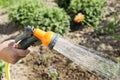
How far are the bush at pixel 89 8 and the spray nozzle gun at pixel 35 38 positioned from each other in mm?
2791

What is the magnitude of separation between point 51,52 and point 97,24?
3.06 feet

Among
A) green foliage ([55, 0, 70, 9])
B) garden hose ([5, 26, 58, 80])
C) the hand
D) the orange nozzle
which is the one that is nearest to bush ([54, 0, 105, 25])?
green foliage ([55, 0, 70, 9])

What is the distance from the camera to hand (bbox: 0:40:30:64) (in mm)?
1948

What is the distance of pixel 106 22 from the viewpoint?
4707mm

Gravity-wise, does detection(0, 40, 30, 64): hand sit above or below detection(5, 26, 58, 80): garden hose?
below

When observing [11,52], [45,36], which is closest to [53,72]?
[11,52]

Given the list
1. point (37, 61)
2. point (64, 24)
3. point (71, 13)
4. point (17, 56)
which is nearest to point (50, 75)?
point (37, 61)

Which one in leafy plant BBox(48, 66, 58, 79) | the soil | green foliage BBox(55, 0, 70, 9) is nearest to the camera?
leafy plant BBox(48, 66, 58, 79)

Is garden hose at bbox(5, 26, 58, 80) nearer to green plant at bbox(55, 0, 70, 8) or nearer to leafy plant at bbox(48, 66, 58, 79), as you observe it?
leafy plant at bbox(48, 66, 58, 79)

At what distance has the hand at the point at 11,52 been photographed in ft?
6.39

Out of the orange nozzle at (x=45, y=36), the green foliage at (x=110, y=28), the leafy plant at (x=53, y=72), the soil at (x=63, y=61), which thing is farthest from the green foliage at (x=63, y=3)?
the orange nozzle at (x=45, y=36)

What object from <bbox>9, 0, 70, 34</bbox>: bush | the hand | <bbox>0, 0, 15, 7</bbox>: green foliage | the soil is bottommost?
the soil

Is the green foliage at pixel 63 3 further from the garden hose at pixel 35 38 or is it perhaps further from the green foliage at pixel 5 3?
the garden hose at pixel 35 38

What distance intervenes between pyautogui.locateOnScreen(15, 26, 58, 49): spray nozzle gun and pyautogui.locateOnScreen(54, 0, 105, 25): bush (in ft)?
9.16
